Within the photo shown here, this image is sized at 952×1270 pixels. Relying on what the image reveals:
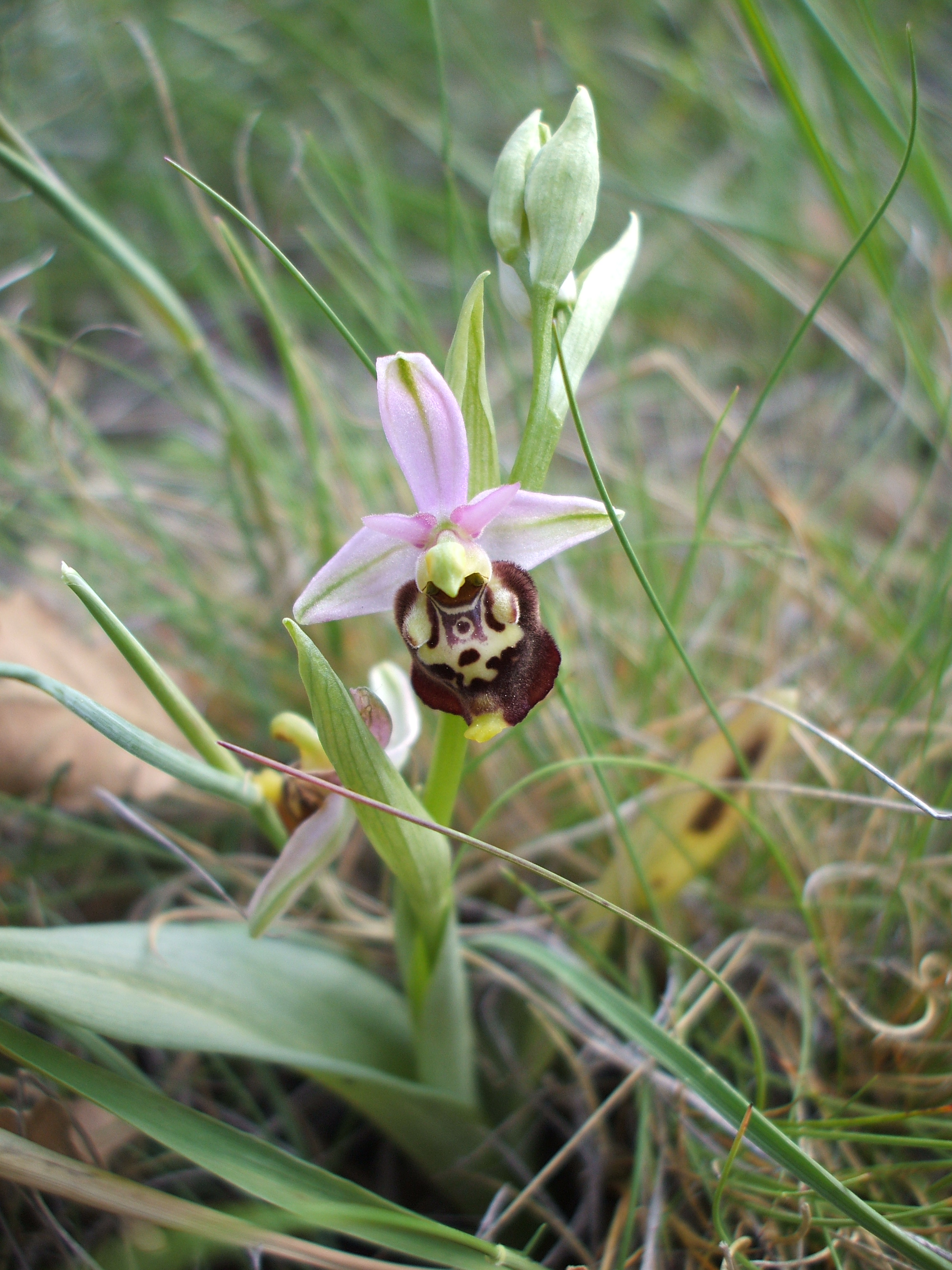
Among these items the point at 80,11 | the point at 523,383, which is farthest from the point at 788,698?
the point at 80,11

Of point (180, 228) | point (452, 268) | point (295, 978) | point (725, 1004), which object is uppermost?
point (452, 268)

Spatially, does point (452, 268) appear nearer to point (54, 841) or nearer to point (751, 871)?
point (751, 871)

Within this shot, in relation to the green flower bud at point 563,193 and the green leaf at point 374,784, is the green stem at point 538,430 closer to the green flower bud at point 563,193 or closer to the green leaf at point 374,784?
the green flower bud at point 563,193

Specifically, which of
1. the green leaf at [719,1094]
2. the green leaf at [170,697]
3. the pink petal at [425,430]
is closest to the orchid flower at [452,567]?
the pink petal at [425,430]

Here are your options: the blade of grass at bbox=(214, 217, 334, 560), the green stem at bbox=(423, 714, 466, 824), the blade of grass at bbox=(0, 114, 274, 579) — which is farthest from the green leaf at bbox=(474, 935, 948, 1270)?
the blade of grass at bbox=(0, 114, 274, 579)

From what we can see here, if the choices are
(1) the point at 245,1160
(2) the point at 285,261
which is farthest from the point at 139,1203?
(2) the point at 285,261

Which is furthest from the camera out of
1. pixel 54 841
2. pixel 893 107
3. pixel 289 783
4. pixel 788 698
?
pixel 893 107
